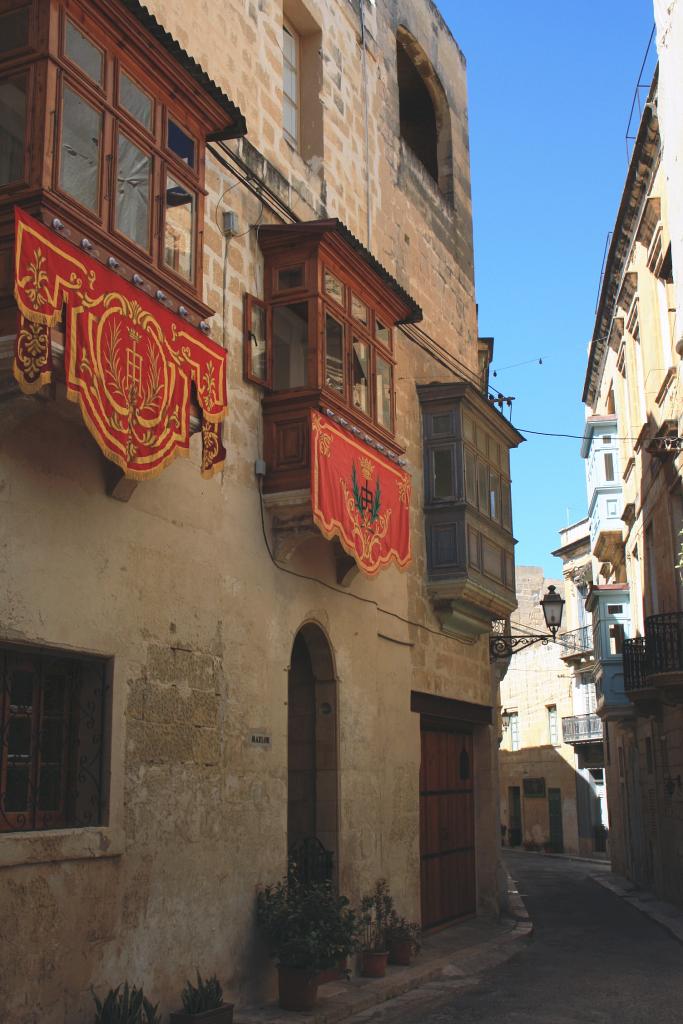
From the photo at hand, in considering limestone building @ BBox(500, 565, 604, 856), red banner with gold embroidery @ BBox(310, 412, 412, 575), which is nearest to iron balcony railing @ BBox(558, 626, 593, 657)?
limestone building @ BBox(500, 565, 604, 856)

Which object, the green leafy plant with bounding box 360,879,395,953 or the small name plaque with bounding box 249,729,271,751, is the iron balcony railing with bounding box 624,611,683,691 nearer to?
the green leafy plant with bounding box 360,879,395,953

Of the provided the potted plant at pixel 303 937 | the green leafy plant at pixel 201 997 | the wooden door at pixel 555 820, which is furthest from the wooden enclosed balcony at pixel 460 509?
the wooden door at pixel 555 820

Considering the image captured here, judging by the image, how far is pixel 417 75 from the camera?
61.5 ft

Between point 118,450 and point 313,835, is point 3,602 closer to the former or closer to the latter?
point 118,450

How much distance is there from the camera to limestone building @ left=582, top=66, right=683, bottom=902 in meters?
18.7

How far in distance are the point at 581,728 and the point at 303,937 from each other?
106ft

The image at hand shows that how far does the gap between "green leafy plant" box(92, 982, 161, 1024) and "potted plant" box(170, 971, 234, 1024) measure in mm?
281

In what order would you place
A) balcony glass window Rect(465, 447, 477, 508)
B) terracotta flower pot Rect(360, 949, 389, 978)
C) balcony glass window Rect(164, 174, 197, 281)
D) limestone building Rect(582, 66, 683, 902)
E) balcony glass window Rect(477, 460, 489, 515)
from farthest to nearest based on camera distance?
limestone building Rect(582, 66, 683, 902) → balcony glass window Rect(477, 460, 489, 515) → balcony glass window Rect(465, 447, 477, 508) → terracotta flower pot Rect(360, 949, 389, 978) → balcony glass window Rect(164, 174, 197, 281)

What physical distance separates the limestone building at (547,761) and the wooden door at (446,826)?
2195 cm

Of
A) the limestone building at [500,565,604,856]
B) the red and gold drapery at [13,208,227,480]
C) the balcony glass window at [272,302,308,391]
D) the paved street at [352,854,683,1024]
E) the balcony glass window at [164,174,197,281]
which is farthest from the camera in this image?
the limestone building at [500,565,604,856]

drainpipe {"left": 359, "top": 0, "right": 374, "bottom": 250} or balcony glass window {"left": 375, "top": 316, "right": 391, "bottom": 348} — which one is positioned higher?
drainpipe {"left": 359, "top": 0, "right": 374, "bottom": 250}

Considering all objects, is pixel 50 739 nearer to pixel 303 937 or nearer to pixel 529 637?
pixel 303 937

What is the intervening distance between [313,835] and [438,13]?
46.9 feet

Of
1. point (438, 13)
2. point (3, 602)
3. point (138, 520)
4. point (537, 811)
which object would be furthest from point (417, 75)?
point (537, 811)
